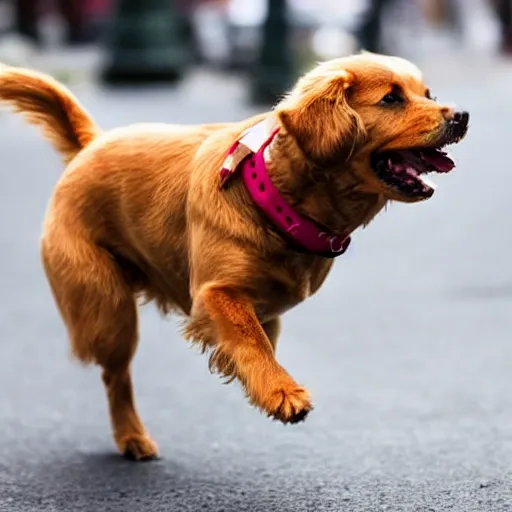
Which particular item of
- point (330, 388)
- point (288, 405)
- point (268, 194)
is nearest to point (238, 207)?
point (268, 194)

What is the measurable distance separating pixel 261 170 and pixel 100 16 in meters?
50.4

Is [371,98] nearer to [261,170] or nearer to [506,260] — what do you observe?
[261,170]

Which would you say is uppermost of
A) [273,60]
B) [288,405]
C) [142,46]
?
[288,405]

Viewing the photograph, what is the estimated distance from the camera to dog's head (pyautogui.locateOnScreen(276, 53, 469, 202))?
176 inches

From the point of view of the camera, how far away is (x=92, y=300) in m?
5.46

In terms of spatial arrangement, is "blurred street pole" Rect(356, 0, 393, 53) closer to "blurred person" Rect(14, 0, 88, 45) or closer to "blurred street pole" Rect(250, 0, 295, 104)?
"blurred street pole" Rect(250, 0, 295, 104)

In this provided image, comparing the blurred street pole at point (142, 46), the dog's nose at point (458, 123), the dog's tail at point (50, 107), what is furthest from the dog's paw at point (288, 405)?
the blurred street pole at point (142, 46)

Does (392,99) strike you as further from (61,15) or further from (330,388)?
(61,15)

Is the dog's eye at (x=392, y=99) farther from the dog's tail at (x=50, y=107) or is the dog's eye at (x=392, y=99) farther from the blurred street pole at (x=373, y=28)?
the blurred street pole at (x=373, y=28)

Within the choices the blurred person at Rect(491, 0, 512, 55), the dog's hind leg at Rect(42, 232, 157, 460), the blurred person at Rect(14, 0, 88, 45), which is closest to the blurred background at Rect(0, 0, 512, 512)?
the dog's hind leg at Rect(42, 232, 157, 460)

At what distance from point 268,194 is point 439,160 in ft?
1.96

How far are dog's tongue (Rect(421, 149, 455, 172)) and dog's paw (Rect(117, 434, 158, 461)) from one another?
191cm

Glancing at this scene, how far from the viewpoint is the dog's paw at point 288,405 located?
4387 millimetres

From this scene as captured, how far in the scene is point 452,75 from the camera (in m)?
27.1
